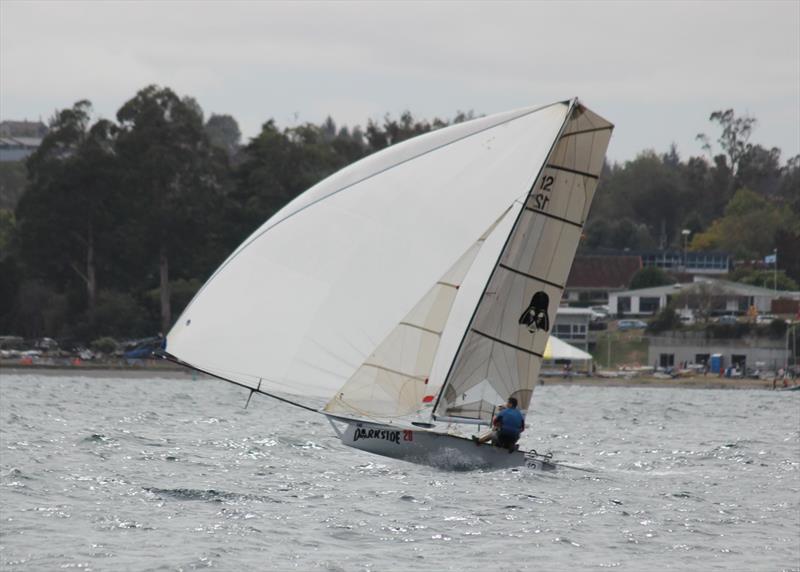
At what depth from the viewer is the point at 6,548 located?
14633 millimetres

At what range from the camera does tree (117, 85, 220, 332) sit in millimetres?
74938

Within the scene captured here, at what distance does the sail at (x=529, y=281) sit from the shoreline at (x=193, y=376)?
4379cm

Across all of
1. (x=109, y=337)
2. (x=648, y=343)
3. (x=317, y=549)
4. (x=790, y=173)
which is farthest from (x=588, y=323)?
(x=317, y=549)

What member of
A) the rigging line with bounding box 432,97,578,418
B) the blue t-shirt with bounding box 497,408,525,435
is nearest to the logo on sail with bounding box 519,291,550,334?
the rigging line with bounding box 432,97,578,418

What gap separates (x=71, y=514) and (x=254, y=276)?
4.85 metres

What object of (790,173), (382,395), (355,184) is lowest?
(382,395)

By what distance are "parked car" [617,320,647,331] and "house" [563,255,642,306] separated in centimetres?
1041

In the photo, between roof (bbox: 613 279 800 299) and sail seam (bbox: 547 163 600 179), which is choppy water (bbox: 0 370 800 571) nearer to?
sail seam (bbox: 547 163 600 179)

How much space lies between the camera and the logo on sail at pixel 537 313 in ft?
72.5

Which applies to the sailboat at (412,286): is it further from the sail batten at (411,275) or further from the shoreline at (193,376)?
the shoreline at (193,376)

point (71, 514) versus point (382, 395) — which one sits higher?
point (382, 395)

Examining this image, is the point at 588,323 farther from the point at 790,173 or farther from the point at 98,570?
the point at 98,570

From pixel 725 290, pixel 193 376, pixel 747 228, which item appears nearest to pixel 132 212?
pixel 193 376

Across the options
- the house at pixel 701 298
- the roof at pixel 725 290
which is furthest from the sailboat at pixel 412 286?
the roof at pixel 725 290
